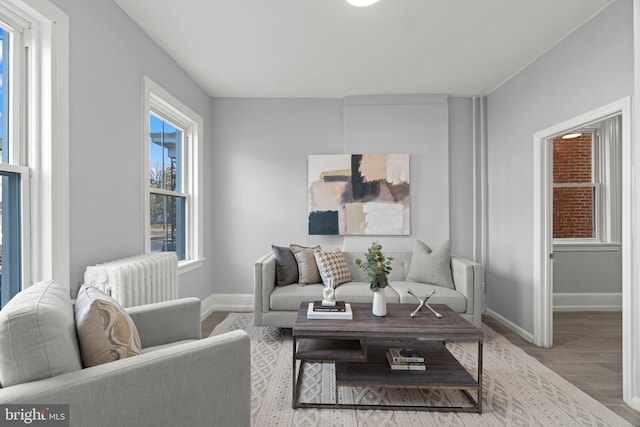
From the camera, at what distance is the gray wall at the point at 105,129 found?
206 centimetres

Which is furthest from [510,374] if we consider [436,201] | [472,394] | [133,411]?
[133,411]

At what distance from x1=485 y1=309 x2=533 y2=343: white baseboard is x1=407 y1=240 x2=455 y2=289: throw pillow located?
775 mm

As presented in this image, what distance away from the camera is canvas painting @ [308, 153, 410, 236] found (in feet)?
13.7

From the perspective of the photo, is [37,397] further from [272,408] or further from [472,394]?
[472,394]

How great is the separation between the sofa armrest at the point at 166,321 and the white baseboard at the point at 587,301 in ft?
14.3

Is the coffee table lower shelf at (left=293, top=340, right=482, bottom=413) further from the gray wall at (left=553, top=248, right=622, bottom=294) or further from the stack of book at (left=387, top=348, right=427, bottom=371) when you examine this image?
the gray wall at (left=553, top=248, right=622, bottom=294)

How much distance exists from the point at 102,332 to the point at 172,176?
2.54 metres

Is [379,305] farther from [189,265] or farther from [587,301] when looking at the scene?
[587,301]

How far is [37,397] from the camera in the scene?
1.03 m

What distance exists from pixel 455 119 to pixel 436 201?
3.43 ft

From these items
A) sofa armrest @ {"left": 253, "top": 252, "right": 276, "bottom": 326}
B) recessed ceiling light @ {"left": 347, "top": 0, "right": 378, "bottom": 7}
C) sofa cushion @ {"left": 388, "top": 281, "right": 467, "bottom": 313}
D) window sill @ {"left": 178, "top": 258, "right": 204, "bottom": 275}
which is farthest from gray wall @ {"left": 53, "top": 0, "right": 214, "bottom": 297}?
sofa cushion @ {"left": 388, "top": 281, "right": 467, "bottom": 313}

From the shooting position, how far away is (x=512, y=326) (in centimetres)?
359

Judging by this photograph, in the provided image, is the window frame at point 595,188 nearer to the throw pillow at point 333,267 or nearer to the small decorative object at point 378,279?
the throw pillow at point 333,267

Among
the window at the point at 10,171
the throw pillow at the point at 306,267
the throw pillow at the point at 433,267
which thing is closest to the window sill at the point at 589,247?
the throw pillow at the point at 433,267
